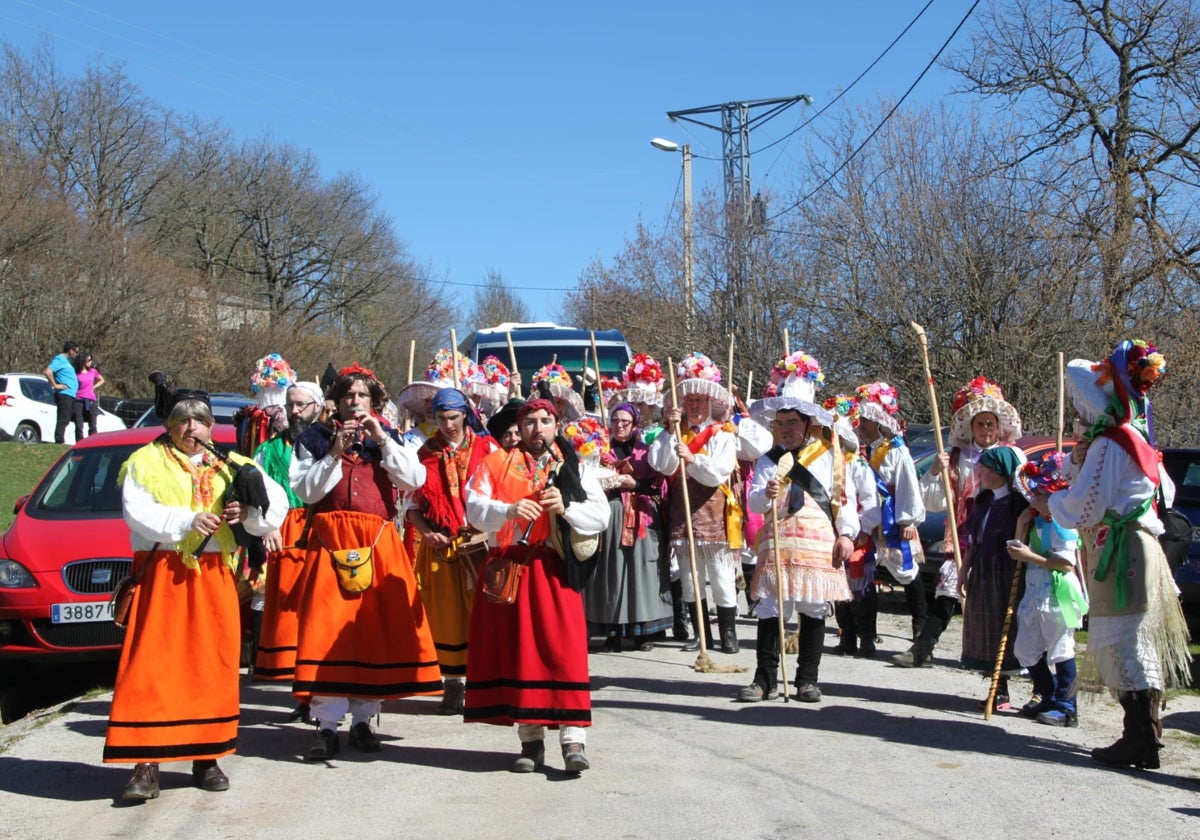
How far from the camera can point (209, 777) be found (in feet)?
19.2

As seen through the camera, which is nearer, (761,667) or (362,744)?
(362,744)

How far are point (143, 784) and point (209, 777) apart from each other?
30 centimetres

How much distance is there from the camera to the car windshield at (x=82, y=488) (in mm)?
9234

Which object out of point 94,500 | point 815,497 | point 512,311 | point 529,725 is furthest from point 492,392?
point 512,311

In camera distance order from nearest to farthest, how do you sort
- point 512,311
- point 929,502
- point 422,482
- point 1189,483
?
point 422,482 → point 929,502 → point 1189,483 → point 512,311

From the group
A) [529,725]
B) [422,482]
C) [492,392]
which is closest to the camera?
[529,725]

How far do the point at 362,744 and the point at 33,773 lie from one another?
158cm

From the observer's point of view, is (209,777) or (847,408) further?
(847,408)

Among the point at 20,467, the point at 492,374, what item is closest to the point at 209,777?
the point at 492,374

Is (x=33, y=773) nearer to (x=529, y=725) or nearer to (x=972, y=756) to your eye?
(x=529, y=725)

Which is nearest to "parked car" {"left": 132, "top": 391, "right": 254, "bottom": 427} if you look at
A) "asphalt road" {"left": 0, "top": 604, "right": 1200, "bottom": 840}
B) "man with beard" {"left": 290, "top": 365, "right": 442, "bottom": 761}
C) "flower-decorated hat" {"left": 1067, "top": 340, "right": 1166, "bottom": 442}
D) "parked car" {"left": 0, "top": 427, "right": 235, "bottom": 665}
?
"parked car" {"left": 0, "top": 427, "right": 235, "bottom": 665}

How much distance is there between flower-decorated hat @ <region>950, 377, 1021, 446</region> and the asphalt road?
166 centimetres

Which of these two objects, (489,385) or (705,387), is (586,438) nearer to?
(705,387)

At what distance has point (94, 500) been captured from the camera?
941 cm
